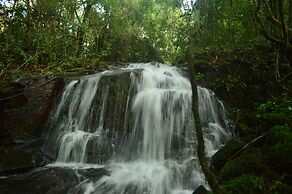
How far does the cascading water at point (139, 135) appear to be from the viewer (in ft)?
19.4

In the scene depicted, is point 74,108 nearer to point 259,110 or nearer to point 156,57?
point 259,110

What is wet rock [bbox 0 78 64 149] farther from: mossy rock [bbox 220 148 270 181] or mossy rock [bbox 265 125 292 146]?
mossy rock [bbox 265 125 292 146]

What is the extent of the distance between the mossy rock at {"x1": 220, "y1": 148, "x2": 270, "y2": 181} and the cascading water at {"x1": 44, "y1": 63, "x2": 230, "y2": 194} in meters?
1.51

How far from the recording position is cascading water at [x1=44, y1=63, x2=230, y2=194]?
590 cm

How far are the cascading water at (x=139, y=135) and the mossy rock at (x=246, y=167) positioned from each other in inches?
59.5

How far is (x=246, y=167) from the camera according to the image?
4.19 m

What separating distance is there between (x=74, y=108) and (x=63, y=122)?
0.46 metres

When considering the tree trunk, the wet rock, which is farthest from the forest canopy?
the wet rock

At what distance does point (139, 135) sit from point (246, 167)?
11.3 feet

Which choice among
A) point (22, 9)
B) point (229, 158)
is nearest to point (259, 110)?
point (229, 158)

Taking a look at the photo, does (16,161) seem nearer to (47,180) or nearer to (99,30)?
(47,180)

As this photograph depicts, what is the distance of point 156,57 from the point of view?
14.6 m

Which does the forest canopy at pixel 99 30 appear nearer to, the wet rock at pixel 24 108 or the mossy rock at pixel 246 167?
the wet rock at pixel 24 108

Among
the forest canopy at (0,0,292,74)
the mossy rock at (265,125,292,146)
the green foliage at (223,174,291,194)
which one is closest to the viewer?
the green foliage at (223,174,291,194)
